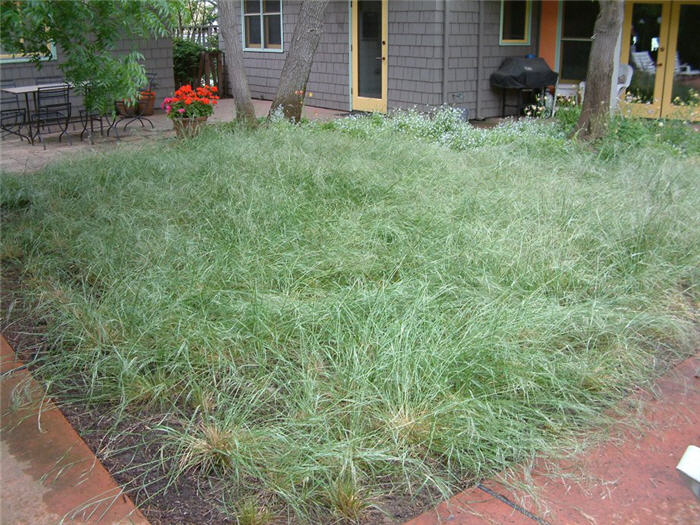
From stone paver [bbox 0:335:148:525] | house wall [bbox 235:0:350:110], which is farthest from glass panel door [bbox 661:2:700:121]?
stone paver [bbox 0:335:148:525]

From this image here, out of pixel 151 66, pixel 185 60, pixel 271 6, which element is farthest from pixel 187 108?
pixel 185 60

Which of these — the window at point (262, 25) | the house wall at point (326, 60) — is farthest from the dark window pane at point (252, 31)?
the house wall at point (326, 60)

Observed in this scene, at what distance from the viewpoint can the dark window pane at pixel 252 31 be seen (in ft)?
45.2

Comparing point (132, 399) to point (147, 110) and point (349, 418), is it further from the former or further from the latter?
point (147, 110)

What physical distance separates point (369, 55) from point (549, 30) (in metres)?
3.05

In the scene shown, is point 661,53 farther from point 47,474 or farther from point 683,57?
point 47,474

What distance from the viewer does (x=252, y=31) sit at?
1398 cm

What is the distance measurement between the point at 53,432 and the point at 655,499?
83.5 inches

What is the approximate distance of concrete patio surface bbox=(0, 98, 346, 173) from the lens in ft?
24.9

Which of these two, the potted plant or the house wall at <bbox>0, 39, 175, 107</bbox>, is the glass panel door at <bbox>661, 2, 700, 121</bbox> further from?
the house wall at <bbox>0, 39, 175, 107</bbox>

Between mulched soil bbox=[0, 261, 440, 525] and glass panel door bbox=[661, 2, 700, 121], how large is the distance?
9366 mm

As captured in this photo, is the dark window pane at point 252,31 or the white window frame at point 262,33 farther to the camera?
the dark window pane at point 252,31

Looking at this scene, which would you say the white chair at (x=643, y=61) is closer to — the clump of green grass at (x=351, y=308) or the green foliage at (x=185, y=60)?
the clump of green grass at (x=351, y=308)

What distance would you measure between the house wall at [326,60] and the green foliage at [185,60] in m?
1.67
